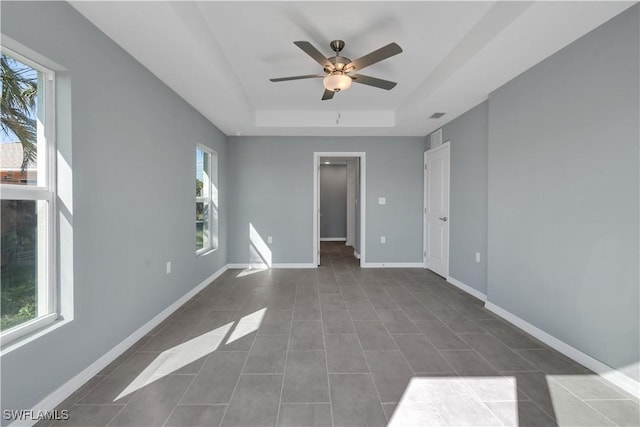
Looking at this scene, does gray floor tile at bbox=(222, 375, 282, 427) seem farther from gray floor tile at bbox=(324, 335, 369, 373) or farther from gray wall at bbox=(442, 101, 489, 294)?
gray wall at bbox=(442, 101, 489, 294)

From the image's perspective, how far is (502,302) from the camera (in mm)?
2904

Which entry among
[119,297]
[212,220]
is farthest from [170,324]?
[212,220]

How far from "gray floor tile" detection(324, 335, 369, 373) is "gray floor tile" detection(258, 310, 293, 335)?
44 cm

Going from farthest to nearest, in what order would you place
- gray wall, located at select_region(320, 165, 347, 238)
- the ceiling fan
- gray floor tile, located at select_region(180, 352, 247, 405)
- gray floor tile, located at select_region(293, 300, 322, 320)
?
gray wall, located at select_region(320, 165, 347, 238)
gray floor tile, located at select_region(293, 300, 322, 320)
the ceiling fan
gray floor tile, located at select_region(180, 352, 247, 405)

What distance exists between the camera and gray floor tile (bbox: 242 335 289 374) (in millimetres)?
1958

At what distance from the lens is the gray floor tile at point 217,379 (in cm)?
166

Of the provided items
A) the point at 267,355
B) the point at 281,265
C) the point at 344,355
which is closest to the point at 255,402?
the point at 267,355

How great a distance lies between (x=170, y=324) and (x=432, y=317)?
2.65 meters

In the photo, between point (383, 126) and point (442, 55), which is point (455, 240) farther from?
point (442, 55)

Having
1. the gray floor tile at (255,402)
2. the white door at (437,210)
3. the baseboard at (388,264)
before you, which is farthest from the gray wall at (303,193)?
the gray floor tile at (255,402)

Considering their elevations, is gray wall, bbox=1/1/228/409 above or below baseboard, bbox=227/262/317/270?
above

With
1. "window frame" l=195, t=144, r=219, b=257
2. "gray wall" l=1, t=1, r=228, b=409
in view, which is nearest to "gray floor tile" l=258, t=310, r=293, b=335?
"gray wall" l=1, t=1, r=228, b=409

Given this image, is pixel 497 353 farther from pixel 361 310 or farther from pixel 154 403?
pixel 154 403

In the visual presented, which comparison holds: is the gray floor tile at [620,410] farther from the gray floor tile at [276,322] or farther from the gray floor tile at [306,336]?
the gray floor tile at [276,322]
